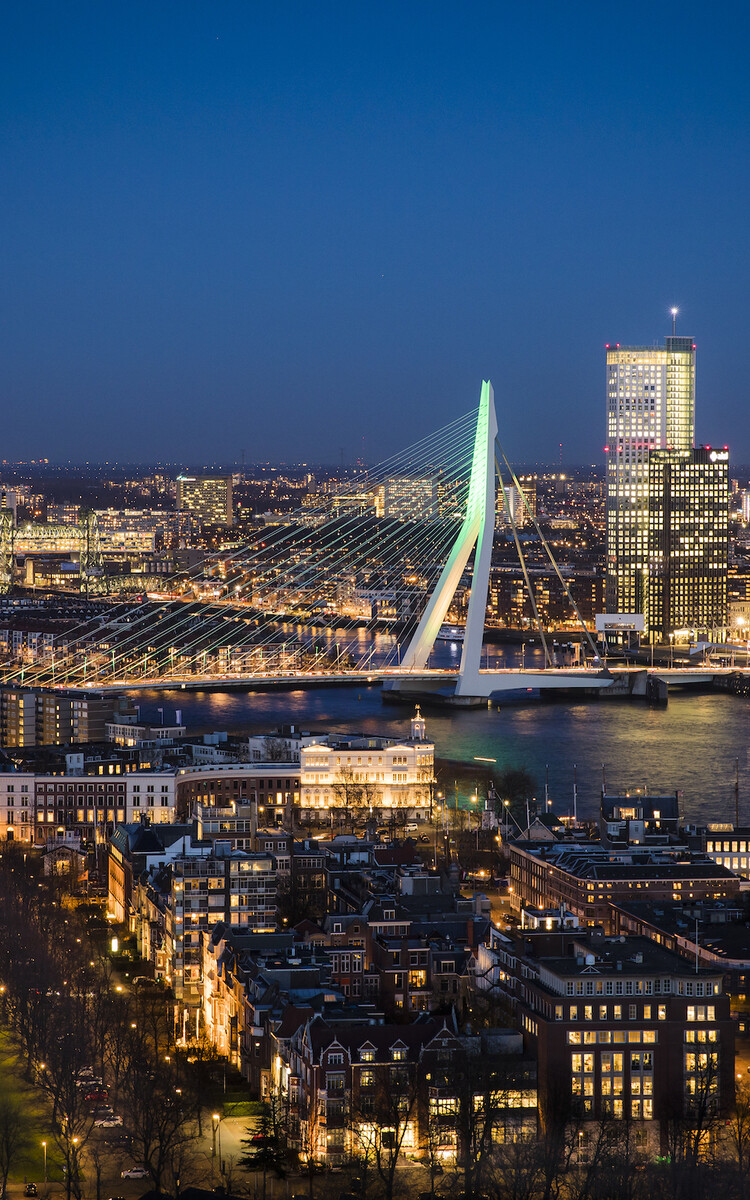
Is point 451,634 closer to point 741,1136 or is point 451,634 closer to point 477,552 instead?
point 477,552

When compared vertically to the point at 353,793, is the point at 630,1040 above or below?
below

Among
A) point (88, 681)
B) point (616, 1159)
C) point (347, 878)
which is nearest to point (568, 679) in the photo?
point (88, 681)

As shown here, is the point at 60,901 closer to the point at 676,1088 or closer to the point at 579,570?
the point at 676,1088

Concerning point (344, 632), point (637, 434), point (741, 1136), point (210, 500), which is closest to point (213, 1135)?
point (741, 1136)

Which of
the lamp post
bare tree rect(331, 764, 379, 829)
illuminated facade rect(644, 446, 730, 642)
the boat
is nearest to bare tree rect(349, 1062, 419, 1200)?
the lamp post

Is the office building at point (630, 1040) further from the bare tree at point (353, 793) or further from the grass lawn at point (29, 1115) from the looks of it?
the bare tree at point (353, 793)

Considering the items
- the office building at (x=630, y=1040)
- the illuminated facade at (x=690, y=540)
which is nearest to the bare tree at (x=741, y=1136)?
the office building at (x=630, y=1040)
